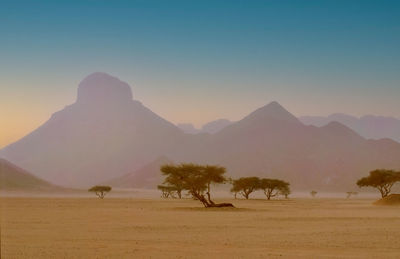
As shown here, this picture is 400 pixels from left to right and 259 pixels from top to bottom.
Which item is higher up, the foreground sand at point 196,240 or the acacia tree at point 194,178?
the acacia tree at point 194,178

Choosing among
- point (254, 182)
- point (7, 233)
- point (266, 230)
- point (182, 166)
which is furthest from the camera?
point (254, 182)

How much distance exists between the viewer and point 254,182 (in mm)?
122812

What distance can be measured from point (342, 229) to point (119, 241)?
16002 millimetres

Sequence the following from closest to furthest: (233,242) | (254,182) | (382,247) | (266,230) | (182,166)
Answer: (382,247)
(233,242)
(266,230)
(182,166)
(254,182)

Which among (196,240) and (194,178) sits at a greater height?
(194,178)

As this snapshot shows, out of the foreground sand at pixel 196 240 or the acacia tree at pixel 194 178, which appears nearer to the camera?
the foreground sand at pixel 196 240

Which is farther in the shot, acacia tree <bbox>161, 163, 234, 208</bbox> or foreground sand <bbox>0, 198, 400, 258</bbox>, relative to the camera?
acacia tree <bbox>161, 163, 234, 208</bbox>

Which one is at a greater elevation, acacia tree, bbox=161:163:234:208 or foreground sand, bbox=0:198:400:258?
acacia tree, bbox=161:163:234:208

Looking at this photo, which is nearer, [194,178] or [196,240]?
[196,240]

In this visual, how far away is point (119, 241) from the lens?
99.2ft

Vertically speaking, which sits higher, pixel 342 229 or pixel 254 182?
pixel 254 182

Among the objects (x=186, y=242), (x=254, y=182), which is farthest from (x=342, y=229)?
(x=254, y=182)

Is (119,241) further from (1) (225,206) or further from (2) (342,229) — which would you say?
(1) (225,206)

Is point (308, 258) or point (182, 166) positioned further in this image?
point (182, 166)
